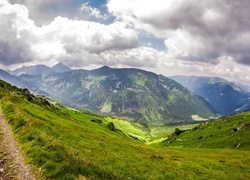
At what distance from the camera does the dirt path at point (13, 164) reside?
1686 cm

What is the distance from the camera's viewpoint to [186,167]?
47438 mm

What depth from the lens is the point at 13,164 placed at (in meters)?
18.8

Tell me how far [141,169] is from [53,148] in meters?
16.5

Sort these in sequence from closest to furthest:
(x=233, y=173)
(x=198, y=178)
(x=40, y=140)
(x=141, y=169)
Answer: (x=40, y=140), (x=141, y=169), (x=198, y=178), (x=233, y=173)

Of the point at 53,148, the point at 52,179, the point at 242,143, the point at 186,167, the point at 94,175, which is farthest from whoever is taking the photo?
the point at 242,143

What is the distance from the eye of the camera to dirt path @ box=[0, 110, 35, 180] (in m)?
16.9

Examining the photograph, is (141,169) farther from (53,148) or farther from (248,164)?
(248,164)

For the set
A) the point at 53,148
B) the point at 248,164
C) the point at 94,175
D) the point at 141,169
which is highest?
the point at 53,148

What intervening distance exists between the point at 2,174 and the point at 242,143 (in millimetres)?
111408

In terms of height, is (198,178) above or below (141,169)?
below

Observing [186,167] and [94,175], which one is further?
[186,167]

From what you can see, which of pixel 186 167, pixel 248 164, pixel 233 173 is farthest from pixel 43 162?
pixel 248 164

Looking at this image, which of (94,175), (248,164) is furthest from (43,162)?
(248,164)

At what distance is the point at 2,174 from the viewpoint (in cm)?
1669
